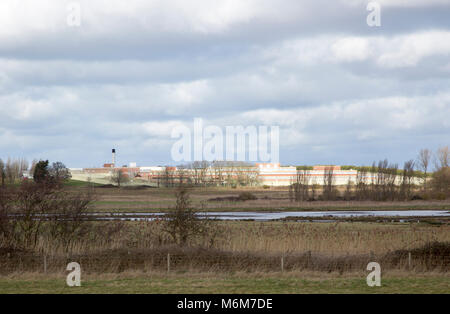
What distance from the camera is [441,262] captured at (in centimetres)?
2066

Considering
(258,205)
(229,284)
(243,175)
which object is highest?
(243,175)

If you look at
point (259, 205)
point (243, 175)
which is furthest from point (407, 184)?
point (243, 175)

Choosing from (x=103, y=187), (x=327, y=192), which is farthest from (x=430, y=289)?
(x=103, y=187)

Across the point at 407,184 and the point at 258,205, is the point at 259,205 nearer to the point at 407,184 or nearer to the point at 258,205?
the point at 258,205

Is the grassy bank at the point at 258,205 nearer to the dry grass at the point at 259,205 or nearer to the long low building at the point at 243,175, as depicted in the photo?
the dry grass at the point at 259,205

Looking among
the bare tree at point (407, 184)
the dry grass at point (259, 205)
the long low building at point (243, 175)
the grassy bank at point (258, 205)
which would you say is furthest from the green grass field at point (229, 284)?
the long low building at point (243, 175)

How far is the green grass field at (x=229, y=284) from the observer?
15156 millimetres

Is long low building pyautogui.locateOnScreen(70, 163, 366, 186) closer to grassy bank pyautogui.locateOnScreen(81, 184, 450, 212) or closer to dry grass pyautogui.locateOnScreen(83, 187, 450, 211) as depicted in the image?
grassy bank pyautogui.locateOnScreen(81, 184, 450, 212)

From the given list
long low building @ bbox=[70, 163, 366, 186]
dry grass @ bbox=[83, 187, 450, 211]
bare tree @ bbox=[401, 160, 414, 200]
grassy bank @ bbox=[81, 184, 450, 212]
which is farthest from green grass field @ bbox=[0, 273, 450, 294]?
long low building @ bbox=[70, 163, 366, 186]

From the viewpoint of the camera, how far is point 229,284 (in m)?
16.2

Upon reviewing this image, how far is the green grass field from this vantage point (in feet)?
49.7

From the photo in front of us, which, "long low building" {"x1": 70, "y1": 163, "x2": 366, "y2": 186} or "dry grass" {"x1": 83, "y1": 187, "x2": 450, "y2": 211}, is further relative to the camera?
"long low building" {"x1": 70, "y1": 163, "x2": 366, "y2": 186}

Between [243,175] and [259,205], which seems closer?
[259,205]

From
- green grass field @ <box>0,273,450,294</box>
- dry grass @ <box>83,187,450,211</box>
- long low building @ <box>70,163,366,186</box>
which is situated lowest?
dry grass @ <box>83,187,450,211</box>
